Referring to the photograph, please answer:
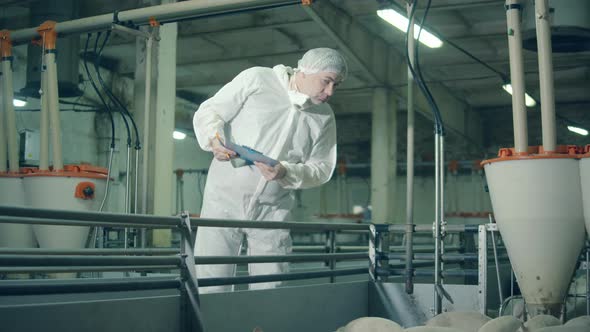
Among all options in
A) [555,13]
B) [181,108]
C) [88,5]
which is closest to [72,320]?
[555,13]

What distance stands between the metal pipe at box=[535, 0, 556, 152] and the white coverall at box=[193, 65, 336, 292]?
87 centimetres

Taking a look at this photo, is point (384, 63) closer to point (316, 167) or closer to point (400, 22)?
point (400, 22)

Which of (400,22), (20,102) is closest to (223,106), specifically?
(400,22)

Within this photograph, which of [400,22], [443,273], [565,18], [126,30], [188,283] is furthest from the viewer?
[400,22]

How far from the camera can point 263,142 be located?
2770mm

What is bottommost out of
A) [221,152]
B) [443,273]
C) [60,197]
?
[443,273]

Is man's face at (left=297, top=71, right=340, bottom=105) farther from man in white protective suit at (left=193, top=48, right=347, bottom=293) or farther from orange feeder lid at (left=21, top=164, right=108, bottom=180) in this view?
orange feeder lid at (left=21, top=164, right=108, bottom=180)

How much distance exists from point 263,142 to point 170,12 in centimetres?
104

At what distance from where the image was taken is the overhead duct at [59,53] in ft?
19.8

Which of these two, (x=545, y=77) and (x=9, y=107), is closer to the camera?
(x=545, y=77)

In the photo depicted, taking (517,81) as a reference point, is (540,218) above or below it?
below

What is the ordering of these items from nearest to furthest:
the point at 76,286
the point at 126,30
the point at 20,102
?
1. the point at 76,286
2. the point at 126,30
3. the point at 20,102

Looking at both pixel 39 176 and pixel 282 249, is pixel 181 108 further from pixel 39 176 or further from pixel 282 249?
pixel 282 249

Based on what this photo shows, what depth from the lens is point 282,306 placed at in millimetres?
2535
